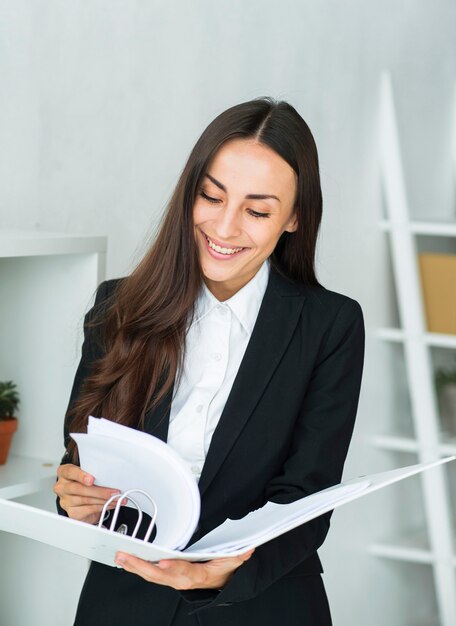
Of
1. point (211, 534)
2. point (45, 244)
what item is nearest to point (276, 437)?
point (211, 534)

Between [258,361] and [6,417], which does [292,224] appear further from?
[6,417]

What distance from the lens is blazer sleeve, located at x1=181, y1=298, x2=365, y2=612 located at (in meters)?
1.50

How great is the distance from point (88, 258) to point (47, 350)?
22 centimetres

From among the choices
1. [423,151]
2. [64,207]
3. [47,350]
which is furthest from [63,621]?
[423,151]

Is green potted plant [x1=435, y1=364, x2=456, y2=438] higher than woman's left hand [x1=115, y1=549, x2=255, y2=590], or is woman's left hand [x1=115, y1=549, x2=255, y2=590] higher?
green potted plant [x1=435, y1=364, x2=456, y2=438]

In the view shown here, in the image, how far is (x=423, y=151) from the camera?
4102 mm

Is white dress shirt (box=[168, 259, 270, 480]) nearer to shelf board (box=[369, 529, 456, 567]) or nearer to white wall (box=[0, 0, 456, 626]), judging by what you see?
white wall (box=[0, 0, 456, 626])

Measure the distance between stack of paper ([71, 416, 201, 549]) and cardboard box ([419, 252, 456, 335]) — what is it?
2433 mm

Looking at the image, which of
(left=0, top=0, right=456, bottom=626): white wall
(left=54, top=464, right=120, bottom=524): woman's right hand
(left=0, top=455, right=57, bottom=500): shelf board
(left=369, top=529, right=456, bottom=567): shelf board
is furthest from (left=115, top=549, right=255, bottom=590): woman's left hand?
(left=369, top=529, right=456, bottom=567): shelf board

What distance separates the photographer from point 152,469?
1330 mm

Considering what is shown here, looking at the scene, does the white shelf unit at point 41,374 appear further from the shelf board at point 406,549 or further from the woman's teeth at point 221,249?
the shelf board at point 406,549

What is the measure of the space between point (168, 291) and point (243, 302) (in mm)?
131

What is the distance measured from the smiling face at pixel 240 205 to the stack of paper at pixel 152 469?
0.37m

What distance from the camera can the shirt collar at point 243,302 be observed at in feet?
5.56
